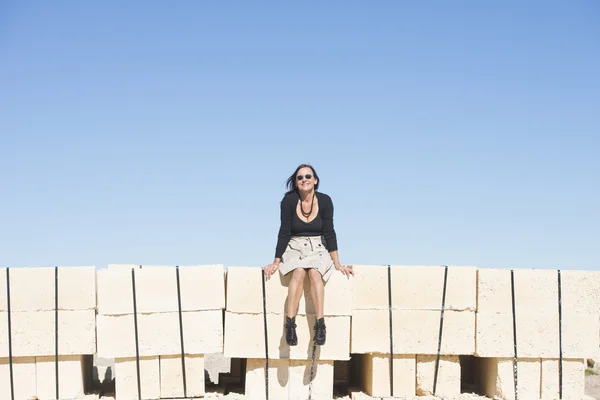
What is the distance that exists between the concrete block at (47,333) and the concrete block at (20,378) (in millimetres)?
151

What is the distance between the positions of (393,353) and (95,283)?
12.2ft

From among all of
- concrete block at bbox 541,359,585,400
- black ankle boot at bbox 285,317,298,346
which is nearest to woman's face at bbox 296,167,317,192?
black ankle boot at bbox 285,317,298,346

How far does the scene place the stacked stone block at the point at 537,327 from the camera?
7508 millimetres

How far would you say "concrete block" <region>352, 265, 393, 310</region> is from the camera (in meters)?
7.36

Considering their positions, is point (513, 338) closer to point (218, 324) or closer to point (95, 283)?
point (218, 324)

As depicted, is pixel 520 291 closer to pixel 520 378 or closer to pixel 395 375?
pixel 520 378

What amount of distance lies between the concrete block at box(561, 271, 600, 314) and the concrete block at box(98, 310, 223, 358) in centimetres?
430

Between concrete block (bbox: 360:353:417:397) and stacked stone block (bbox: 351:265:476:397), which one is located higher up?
stacked stone block (bbox: 351:265:476:397)

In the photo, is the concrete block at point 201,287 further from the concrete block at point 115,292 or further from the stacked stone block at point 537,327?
the stacked stone block at point 537,327

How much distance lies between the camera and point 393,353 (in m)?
7.48

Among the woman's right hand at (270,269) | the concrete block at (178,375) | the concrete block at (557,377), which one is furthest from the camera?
the concrete block at (557,377)

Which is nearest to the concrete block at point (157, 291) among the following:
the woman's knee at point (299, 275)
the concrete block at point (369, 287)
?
the woman's knee at point (299, 275)

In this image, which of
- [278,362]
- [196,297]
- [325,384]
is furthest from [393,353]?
[196,297]

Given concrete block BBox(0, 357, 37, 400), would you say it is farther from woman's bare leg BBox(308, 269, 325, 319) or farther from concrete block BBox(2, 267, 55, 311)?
woman's bare leg BBox(308, 269, 325, 319)
